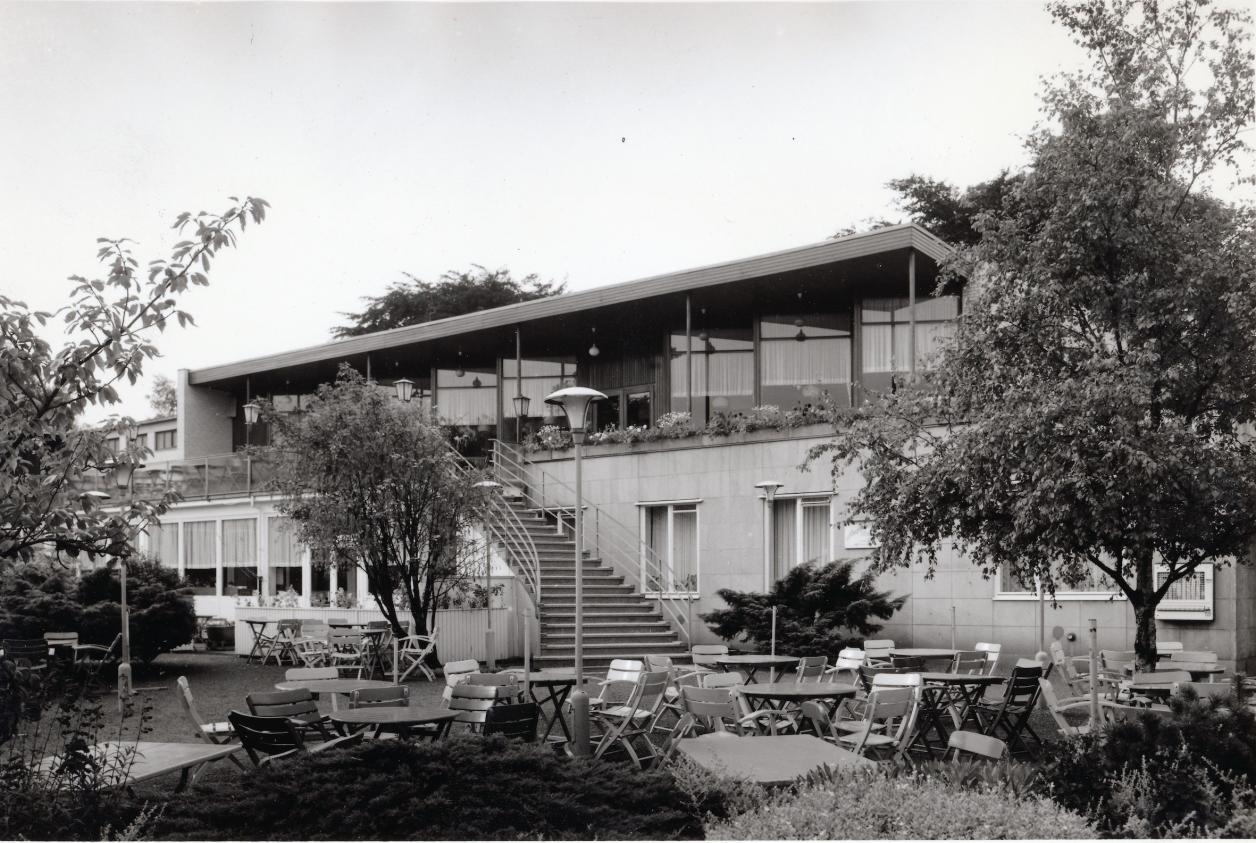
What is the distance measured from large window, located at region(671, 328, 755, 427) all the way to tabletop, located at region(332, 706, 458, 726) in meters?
14.9

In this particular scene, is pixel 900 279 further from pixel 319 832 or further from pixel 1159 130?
pixel 319 832

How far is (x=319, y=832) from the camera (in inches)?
254

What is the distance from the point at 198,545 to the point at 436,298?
18438 mm

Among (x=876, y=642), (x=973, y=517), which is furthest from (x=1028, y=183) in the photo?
(x=876, y=642)

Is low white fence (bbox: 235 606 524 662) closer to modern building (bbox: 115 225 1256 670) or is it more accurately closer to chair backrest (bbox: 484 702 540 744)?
modern building (bbox: 115 225 1256 670)

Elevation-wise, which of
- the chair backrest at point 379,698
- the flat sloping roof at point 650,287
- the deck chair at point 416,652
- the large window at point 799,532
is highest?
the flat sloping roof at point 650,287

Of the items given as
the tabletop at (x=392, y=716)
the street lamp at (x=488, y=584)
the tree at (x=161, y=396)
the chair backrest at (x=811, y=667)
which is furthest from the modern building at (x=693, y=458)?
the tree at (x=161, y=396)

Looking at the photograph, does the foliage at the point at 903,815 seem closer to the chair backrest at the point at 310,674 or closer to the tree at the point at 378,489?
the chair backrest at the point at 310,674

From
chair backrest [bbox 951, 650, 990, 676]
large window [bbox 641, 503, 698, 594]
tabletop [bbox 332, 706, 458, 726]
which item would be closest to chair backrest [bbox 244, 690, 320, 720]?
tabletop [bbox 332, 706, 458, 726]

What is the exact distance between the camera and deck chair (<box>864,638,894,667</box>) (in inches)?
540

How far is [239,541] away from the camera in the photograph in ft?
87.8

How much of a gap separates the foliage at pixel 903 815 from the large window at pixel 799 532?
12626 mm

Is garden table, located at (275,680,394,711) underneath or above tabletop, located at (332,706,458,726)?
underneath

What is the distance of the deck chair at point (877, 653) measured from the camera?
13.7 metres
